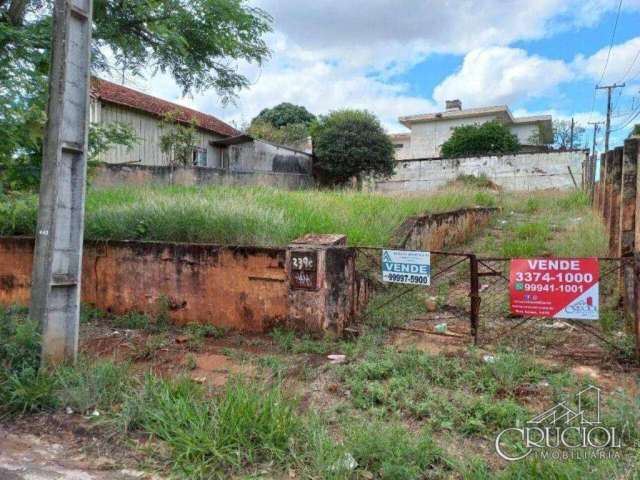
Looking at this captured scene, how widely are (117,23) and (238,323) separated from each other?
474 centimetres

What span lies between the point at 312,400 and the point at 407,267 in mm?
1968

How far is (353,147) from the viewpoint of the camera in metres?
21.6

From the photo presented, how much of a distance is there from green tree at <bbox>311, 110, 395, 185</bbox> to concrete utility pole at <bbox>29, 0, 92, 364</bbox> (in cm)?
1785

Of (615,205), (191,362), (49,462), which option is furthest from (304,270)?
(615,205)

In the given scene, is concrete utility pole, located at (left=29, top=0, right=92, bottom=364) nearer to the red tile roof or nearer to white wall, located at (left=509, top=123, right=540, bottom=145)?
the red tile roof

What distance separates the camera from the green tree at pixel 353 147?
21.7m

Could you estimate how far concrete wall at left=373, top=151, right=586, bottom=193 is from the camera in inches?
845

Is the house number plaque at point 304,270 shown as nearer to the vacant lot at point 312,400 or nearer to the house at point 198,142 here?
the vacant lot at point 312,400

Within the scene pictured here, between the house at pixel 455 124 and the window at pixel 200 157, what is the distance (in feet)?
49.7

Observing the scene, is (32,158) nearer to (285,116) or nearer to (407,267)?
(407,267)

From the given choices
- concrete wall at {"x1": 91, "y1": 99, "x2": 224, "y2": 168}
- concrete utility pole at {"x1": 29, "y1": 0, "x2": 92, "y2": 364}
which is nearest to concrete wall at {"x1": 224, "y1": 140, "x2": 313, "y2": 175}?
concrete wall at {"x1": 91, "y1": 99, "x2": 224, "y2": 168}

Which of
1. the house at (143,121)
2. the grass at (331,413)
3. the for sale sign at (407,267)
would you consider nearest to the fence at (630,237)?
the grass at (331,413)

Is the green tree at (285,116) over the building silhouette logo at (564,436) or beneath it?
over

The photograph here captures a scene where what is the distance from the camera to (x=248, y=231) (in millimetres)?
6062
